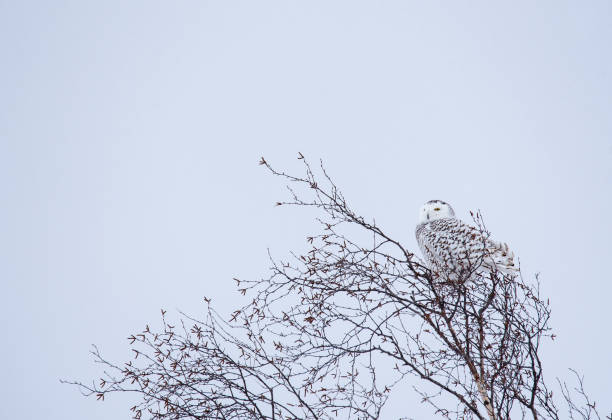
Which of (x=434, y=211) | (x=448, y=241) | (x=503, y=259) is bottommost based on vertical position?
(x=503, y=259)

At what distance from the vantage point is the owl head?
10117mm

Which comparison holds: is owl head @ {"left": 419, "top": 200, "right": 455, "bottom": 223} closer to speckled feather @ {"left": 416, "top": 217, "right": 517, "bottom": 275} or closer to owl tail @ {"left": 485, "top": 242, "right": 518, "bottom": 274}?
speckled feather @ {"left": 416, "top": 217, "right": 517, "bottom": 275}

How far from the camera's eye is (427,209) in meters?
10.4

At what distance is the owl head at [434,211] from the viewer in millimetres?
10117

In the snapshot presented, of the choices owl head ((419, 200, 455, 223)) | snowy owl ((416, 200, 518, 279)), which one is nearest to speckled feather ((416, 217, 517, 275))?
snowy owl ((416, 200, 518, 279))

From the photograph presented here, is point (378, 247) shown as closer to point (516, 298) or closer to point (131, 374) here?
point (516, 298)

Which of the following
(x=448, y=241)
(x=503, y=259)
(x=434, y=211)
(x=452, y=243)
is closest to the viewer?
(x=503, y=259)

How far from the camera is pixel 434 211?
33.5 feet

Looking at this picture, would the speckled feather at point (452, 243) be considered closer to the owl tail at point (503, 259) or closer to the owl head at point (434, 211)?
the owl tail at point (503, 259)

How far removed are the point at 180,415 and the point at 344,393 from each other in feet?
3.59

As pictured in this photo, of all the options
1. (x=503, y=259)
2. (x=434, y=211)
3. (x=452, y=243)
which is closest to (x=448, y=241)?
(x=452, y=243)

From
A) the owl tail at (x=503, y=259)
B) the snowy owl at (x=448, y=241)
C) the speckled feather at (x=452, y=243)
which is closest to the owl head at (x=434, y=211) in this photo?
the snowy owl at (x=448, y=241)

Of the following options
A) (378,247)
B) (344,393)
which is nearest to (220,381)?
(344,393)

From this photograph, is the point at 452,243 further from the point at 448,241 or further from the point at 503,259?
the point at 503,259
